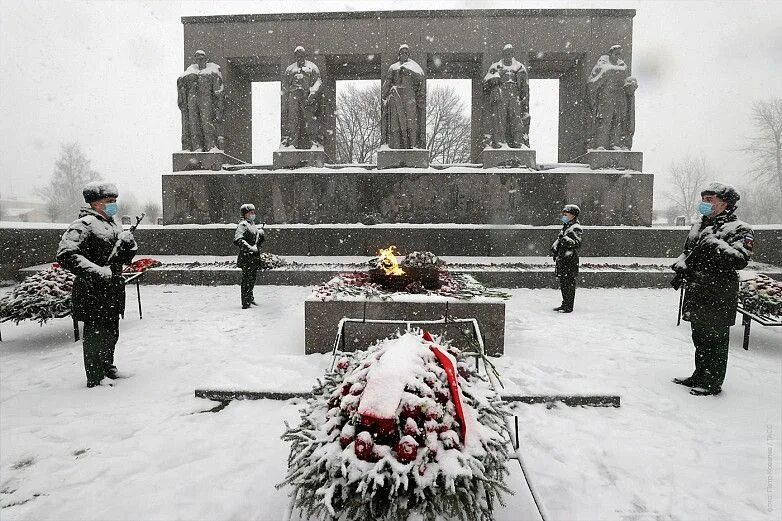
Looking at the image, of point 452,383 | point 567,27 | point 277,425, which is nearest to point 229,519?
point 277,425

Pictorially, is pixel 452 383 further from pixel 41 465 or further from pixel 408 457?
pixel 41 465

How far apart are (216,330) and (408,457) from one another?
19.3ft

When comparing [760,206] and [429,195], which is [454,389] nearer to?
[429,195]

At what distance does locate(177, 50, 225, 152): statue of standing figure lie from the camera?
14.1 m

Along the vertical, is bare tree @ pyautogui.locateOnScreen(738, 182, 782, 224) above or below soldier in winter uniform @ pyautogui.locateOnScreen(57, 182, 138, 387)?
above

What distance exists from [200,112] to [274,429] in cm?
1365

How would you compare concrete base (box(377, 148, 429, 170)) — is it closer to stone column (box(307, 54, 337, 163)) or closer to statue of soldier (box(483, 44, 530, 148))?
statue of soldier (box(483, 44, 530, 148))

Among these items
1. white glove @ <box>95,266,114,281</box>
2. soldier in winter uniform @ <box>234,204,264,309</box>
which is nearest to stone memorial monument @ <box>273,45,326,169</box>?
soldier in winter uniform @ <box>234,204,264,309</box>

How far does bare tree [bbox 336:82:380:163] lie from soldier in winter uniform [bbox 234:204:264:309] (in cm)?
2901

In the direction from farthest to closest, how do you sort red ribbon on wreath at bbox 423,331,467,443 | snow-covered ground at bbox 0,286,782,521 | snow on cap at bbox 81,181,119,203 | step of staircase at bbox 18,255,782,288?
step of staircase at bbox 18,255,782,288 < snow on cap at bbox 81,181,119,203 < snow-covered ground at bbox 0,286,782,521 < red ribbon on wreath at bbox 423,331,467,443

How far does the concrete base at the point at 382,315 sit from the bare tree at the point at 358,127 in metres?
32.2

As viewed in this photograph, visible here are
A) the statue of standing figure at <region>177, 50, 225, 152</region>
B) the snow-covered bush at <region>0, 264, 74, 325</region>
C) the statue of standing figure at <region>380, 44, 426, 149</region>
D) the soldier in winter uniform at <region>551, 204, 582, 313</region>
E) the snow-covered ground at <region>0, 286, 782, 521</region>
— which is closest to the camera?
the snow-covered ground at <region>0, 286, 782, 521</region>

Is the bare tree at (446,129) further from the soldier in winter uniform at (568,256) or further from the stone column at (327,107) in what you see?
the soldier in winter uniform at (568,256)

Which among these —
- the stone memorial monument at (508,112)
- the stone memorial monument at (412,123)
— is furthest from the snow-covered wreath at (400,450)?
the stone memorial monument at (508,112)
